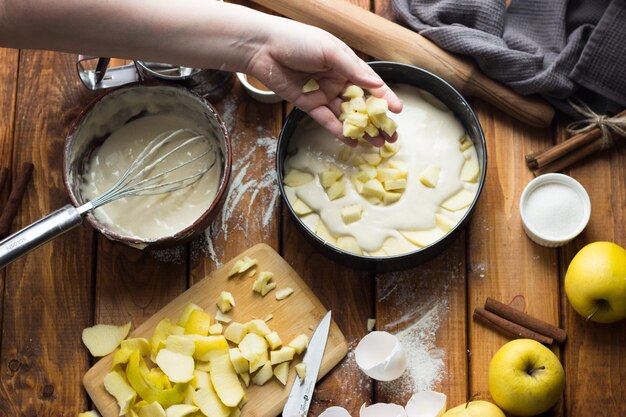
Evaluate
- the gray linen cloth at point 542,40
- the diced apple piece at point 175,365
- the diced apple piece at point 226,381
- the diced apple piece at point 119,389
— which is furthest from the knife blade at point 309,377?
the gray linen cloth at point 542,40

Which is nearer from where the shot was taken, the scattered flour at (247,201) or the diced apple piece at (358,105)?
the diced apple piece at (358,105)

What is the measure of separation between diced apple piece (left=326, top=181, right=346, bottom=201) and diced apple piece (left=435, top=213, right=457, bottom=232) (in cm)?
20

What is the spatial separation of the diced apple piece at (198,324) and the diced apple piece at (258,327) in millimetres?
87

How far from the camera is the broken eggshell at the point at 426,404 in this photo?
1.56 m

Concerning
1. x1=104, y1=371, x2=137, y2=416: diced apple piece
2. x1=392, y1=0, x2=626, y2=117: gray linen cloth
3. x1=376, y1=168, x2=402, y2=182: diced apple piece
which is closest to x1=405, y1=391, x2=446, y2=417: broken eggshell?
x1=376, y1=168, x2=402, y2=182: diced apple piece

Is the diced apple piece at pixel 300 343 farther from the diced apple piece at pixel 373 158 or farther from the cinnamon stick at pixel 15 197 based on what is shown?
the cinnamon stick at pixel 15 197

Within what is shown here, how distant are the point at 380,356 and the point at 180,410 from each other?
0.43m

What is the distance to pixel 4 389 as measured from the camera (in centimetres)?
162

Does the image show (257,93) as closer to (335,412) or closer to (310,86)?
(310,86)

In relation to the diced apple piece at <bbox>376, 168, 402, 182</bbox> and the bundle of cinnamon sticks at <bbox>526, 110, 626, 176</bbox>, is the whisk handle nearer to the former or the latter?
the diced apple piece at <bbox>376, 168, 402, 182</bbox>

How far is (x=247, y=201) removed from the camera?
5.57 ft

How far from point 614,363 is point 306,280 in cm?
68

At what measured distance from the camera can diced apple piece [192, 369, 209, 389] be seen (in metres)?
1.58

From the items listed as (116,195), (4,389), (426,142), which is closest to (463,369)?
(426,142)
